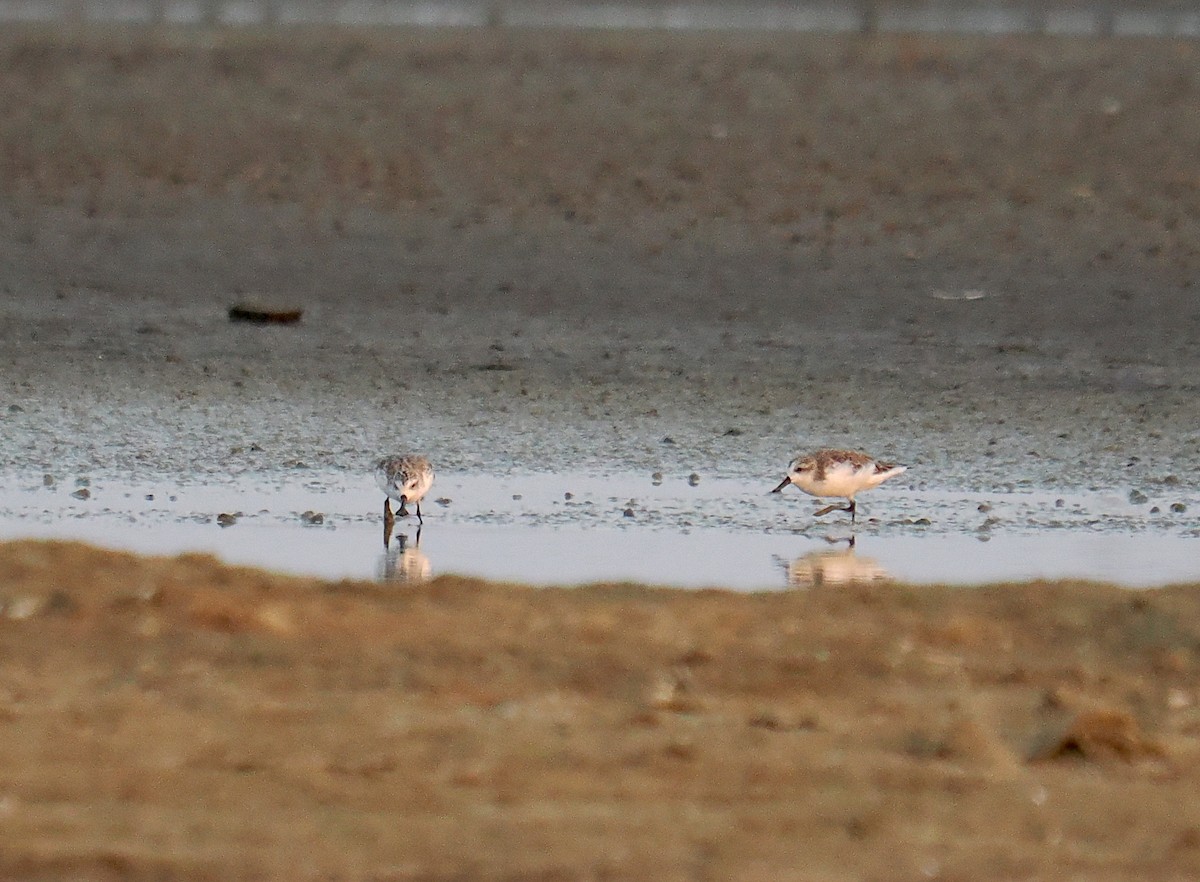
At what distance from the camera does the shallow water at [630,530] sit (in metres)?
7.92

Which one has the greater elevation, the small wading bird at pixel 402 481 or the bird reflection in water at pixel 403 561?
the small wading bird at pixel 402 481

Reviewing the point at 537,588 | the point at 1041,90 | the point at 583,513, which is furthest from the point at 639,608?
the point at 1041,90

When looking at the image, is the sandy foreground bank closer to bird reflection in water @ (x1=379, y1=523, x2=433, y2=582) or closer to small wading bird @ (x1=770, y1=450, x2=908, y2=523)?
bird reflection in water @ (x1=379, y1=523, x2=433, y2=582)

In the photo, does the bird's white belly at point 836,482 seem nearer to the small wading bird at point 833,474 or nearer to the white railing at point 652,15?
the small wading bird at point 833,474

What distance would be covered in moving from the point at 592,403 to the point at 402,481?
2946mm

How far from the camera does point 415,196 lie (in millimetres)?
16281

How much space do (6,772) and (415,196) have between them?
11.6 metres

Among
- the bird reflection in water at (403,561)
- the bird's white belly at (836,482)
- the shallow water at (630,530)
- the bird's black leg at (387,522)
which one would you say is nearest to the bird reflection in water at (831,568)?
the shallow water at (630,530)

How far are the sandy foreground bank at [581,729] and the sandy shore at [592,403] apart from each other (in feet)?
0.05

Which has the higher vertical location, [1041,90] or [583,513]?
[1041,90]

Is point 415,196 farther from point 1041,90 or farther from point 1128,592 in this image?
point 1128,592

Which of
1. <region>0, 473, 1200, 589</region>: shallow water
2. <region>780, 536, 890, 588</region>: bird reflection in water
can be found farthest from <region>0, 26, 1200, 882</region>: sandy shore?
<region>780, 536, 890, 588</region>: bird reflection in water

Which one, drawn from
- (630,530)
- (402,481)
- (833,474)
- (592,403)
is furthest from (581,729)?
(592,403)

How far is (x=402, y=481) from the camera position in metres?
8.35
